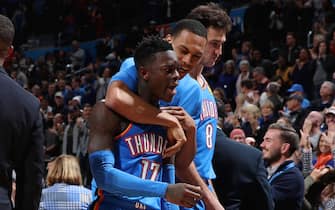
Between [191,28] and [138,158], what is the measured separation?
71 centimetres

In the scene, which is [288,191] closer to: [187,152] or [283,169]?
[283,169]

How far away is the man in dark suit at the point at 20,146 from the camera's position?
3443 mm

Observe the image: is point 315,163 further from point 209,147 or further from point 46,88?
point 46,88

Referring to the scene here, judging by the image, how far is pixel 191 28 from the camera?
3.74 meters

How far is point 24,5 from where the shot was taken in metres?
24.4

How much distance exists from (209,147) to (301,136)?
461 cm

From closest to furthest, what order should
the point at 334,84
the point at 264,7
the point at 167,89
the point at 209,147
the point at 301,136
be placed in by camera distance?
the point at 167,89 → the point at 209,147 → the point at 301,136 → the point at 334,84 → the point at 264,7

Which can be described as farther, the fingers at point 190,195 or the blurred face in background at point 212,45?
the blurred face in background at point 212,45

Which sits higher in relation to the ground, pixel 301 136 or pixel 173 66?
pixel 173 66

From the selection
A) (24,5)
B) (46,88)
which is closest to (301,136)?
(46,88)

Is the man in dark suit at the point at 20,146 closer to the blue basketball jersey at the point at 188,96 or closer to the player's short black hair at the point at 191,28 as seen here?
the blue basketball jersey at the point at 188,96

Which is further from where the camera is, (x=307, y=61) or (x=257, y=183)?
(x=307, y=61)

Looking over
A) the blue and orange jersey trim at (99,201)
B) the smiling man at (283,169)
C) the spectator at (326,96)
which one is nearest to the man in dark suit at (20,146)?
the blue and orange jersey trim at (99,201)

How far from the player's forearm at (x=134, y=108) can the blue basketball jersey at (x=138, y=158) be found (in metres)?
0.06
